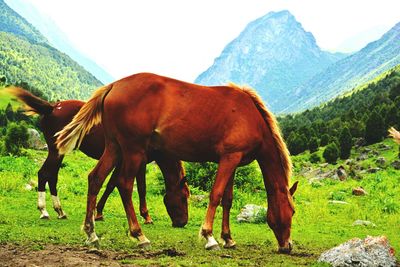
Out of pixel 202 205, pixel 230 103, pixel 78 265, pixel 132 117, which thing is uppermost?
pixel 230 103

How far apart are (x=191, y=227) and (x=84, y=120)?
5074 mm

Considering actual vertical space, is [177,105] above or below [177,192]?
above

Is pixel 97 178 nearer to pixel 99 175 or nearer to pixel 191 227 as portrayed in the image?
pixel 99 175

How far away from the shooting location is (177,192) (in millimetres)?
11789

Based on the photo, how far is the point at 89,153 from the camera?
43.0 ft

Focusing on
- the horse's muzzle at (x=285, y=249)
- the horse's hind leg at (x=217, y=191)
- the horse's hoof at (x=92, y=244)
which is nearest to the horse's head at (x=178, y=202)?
the horse's hind leg at (x=217, y=191)

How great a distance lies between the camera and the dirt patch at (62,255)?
6.94 m

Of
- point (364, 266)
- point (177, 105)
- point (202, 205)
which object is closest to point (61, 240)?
point (177, 105)

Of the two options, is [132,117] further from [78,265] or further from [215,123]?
[78,265]

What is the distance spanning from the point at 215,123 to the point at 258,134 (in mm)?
961

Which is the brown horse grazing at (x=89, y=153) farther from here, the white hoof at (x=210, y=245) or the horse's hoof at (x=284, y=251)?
the horse's hoof at (x=284, y=251)

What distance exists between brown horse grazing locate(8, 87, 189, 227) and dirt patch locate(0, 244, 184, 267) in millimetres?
3595

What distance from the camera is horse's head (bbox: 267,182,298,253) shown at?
31.3 feet

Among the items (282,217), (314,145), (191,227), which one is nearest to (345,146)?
(314,145)
